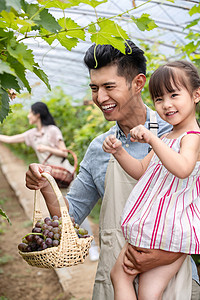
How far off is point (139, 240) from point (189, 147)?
1.32 ft

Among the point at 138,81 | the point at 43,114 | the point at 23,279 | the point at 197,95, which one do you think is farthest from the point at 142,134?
the point at 43,114

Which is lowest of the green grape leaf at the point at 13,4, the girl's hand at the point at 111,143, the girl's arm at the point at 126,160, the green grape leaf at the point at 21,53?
the girl's arm at the point at 126,160

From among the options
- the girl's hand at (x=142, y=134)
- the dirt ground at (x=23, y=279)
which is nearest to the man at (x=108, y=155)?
the girl's hand at (x=142, y=134)

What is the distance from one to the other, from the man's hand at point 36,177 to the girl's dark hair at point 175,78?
0.57 m

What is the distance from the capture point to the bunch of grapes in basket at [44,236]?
1.38 metres

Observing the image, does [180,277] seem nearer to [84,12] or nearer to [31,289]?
[31,289]

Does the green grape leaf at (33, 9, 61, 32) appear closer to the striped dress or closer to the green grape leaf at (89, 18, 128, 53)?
the green grape leaf at (89, 18, 128, 53)

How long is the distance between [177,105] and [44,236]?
2.36 feet

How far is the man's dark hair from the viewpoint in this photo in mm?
1683

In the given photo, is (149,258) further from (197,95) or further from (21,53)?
(21,53)

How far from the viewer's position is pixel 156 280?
1415 millimetres

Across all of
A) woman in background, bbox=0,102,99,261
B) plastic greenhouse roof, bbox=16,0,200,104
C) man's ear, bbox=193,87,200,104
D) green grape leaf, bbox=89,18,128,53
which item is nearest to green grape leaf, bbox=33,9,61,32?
green grape leaf, bbox=89,18,128,53

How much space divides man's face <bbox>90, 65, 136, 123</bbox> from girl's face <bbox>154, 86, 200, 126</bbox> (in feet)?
0.86

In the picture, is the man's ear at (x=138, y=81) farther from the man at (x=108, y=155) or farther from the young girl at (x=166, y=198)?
the young girl at (x=166, y=198)
